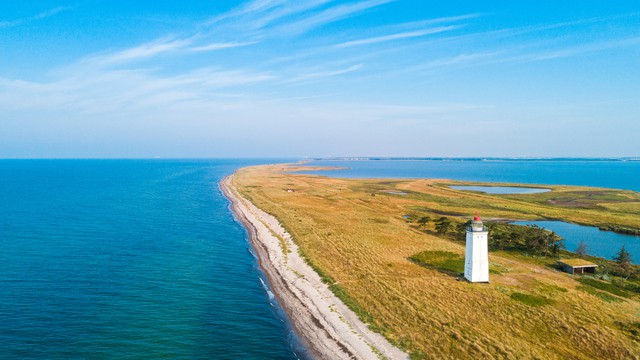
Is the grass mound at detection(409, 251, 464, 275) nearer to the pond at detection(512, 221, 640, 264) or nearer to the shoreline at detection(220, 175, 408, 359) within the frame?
the shoreline at detection(220, 175, 408, 359)

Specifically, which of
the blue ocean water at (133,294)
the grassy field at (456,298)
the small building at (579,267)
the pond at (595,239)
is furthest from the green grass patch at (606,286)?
the blue ocean water at (133,294)

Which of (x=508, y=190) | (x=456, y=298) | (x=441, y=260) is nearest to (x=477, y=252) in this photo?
(x=456, y=298)

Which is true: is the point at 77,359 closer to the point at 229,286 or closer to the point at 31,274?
the point at 229,286

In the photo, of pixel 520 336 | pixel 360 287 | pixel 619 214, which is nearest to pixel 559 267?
pixel 520 336

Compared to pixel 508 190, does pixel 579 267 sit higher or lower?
higher

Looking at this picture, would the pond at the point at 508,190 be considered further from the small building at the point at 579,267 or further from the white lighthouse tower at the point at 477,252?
the white lighthouse tower at the point at 477,252

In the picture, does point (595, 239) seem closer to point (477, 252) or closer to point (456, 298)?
point (477, 252)
